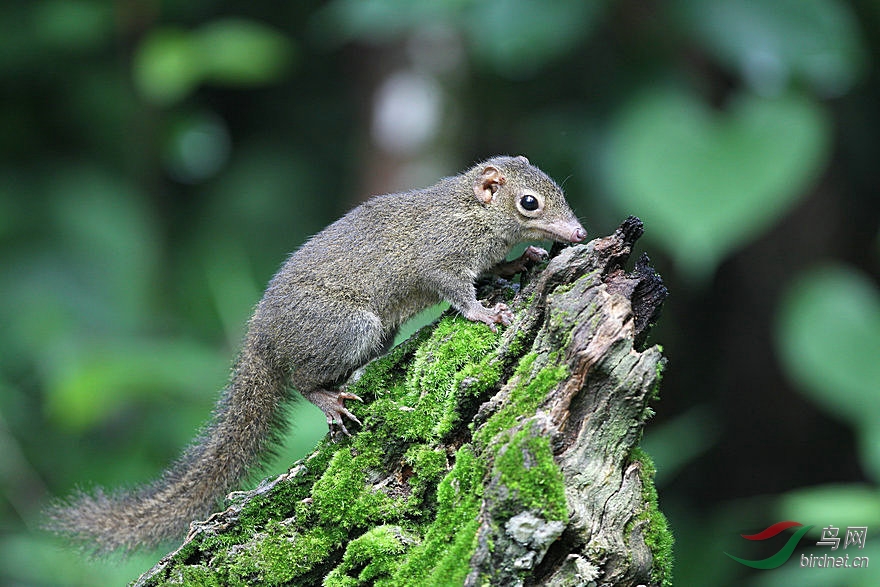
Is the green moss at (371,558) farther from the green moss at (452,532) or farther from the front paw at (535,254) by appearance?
the front paw at (535,254)

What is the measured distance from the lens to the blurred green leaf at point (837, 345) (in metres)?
5.74

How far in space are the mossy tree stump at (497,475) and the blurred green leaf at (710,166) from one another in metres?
2.00

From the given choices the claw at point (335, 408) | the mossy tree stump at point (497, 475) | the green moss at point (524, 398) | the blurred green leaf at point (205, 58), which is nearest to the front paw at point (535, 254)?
the mossy tree stump at point (497, 475)

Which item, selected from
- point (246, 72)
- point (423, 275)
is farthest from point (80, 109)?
point (423, 275)

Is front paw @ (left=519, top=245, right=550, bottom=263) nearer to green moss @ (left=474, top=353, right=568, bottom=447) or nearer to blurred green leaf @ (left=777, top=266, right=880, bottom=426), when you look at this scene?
green moss @ (left=474, top=353, right=568, bottom=447)

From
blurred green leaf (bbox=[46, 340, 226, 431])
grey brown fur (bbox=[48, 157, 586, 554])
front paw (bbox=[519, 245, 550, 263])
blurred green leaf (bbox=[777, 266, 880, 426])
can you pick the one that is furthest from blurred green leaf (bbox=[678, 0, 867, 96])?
blurred green leaf (bbox=[46, 340, 226, 431])

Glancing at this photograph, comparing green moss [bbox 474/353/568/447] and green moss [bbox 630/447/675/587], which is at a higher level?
green moss [bbox 474/353/568/447]

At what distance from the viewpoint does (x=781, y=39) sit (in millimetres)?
6305

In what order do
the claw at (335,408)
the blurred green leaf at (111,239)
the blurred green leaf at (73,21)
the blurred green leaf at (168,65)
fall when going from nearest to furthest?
the claw at (335,408) < the blurred green leaf at (168,65) < the blurred green leaf at (73,21) < the blurred green leaf at (111,239)

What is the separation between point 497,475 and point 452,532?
1.03 feet

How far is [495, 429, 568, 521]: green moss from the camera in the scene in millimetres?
3176

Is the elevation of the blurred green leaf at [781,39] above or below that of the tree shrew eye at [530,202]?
above

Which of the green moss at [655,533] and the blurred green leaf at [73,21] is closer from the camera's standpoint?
the green moss at [655,533]

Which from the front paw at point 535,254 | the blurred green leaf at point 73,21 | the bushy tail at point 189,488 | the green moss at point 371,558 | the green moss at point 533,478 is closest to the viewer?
the green moss at point 533,478
